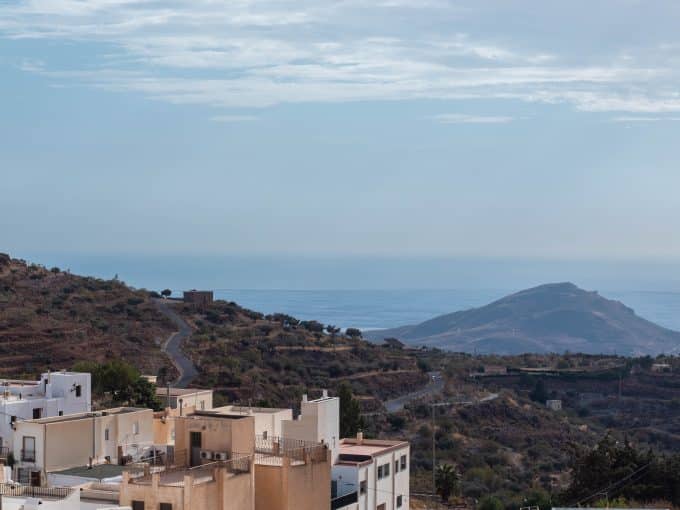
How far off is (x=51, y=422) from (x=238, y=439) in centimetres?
470

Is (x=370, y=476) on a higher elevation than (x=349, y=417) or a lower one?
Result: lower

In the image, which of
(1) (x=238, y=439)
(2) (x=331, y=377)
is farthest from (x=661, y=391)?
(1) (x=238, y=439)

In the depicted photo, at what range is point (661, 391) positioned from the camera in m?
70.2

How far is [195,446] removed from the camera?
24203 millimetres

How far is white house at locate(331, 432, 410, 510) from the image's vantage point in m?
28.8

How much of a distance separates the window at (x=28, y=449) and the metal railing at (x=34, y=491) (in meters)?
3.76

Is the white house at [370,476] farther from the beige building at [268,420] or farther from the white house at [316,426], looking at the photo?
the beige building at [268,420]

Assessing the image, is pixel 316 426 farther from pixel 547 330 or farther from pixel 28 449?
pixel 547 330

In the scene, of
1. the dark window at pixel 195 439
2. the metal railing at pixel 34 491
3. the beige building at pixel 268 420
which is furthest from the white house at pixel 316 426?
the metal railing at pixel 34 491

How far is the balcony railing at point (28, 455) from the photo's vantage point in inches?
997

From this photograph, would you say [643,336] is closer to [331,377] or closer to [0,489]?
[331,377]

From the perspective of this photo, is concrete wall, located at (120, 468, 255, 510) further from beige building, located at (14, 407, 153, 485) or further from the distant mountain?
the distant mountain

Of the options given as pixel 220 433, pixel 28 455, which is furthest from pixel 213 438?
pixel 28 455

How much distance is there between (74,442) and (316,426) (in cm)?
668
